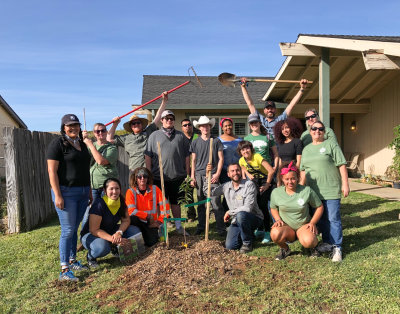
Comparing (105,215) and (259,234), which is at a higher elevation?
(105,215)

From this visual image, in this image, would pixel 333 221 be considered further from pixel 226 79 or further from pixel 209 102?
pixel 209 102

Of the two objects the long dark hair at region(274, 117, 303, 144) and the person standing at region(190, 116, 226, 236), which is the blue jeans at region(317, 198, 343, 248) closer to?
the long dark hair at region(274, 117, 303, 144)

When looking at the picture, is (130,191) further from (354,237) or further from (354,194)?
(354,194)

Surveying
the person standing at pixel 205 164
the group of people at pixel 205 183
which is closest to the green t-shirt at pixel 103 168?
the group of people at pixel 205 183

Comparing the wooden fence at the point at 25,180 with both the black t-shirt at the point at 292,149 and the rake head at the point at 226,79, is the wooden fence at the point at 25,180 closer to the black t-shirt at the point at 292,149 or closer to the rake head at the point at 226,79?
the rake head at the point at 226,79

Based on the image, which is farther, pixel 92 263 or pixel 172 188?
pixel 172 188

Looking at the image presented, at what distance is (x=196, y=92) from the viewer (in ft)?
39.2

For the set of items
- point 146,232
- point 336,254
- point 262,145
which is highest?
point 262,145

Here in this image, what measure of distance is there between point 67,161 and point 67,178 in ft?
0.61

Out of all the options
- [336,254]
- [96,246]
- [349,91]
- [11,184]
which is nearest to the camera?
[336,254]

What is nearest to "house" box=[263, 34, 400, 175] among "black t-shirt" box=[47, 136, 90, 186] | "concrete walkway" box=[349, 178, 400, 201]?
"concrete walkway" box=[349, 178, 400, 201]

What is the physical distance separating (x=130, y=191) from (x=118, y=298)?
1766 mm

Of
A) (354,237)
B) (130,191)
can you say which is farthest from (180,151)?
(354,237)

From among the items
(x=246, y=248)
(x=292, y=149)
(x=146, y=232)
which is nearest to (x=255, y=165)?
(x=292, y=149)
